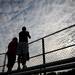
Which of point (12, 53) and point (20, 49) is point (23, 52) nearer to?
point (20, 49)

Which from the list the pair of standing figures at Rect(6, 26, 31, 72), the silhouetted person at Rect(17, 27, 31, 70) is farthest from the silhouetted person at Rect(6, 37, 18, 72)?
the silhouetted person at Rect(17, 27, 31, 70)

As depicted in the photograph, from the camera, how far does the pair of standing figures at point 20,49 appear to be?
6.89 metres

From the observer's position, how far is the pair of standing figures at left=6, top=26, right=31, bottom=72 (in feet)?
22.6

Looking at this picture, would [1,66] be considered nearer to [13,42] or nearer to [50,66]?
[13,42]

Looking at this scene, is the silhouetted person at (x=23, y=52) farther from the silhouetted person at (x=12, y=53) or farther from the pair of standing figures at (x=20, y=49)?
the silhouetted person at (x=12, y=53)

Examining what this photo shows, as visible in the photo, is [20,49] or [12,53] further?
[12,53]

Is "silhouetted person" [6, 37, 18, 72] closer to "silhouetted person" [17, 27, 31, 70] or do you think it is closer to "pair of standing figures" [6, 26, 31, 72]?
"pair of standing figures" [6, 26, 31, 72]

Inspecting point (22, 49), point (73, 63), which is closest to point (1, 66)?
point (22, 49)

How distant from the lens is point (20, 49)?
6.94 metres

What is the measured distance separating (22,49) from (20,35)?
753 millimetres

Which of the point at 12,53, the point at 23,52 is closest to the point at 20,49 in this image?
the point at 23,52

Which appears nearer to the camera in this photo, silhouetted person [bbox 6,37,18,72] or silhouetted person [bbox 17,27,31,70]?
silhouetted person [bbox 17,27,31,70]

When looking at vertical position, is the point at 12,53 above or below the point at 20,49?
below

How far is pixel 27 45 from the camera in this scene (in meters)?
7.06
